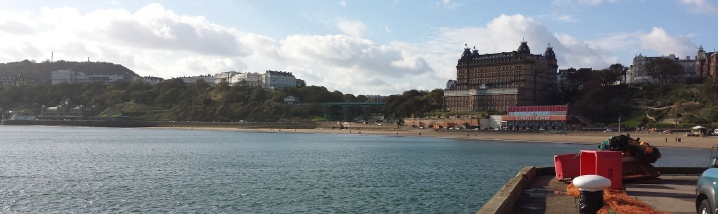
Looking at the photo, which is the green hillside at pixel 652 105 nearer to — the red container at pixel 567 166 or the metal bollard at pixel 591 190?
the red container at pixel 567 166

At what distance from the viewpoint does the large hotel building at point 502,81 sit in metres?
153

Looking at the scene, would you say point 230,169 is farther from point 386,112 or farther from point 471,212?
point 386,112

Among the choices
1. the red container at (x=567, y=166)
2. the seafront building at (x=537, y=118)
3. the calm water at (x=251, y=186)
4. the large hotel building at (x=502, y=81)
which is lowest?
the calm water at (x=251, y=186)

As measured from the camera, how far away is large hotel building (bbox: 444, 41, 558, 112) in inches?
6019

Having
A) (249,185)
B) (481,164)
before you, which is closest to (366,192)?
(249,185)

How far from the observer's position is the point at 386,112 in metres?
186

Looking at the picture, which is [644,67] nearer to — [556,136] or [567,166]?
[556,136]

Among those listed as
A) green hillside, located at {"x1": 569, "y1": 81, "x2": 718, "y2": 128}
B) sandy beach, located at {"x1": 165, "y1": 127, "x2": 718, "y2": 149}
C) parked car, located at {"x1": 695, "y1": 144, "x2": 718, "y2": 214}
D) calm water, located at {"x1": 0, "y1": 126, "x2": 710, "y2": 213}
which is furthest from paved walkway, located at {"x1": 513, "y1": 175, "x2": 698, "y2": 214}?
green hillside, located at {"x1": 569, "y1": 81, "x2": 718, "y2": 128}

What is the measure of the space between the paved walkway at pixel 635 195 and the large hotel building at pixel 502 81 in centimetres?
13021

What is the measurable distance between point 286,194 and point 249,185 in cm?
499

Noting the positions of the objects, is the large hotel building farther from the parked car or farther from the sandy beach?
the parked car

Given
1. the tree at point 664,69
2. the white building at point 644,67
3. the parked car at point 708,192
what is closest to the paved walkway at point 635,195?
the parked car at point 708,192

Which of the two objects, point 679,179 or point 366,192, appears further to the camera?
point 366,192

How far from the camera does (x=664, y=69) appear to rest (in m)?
153
